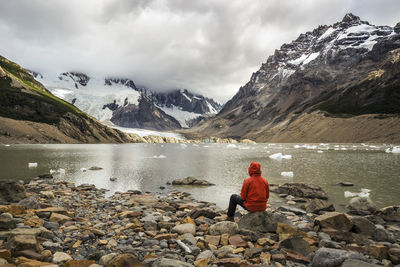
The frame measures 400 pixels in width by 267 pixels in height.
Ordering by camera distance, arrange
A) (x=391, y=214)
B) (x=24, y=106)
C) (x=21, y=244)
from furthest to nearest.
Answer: (x=24, y=106)
(x=391, y=214)
(x=21, y=244)

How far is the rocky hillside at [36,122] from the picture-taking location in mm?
125819

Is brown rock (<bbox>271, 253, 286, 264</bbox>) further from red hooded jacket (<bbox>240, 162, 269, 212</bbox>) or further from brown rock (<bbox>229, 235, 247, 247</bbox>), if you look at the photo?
red hooded jacket (<bbox>240, 162, 269, 212</bbox>)

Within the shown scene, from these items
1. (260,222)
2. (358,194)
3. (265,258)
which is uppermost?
(260,222)

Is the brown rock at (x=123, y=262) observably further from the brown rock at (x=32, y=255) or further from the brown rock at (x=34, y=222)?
the brown rock at (x=34, y=222)

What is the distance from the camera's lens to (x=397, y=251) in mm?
7938

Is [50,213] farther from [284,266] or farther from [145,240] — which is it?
[284,266]

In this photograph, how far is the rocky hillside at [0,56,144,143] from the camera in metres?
126

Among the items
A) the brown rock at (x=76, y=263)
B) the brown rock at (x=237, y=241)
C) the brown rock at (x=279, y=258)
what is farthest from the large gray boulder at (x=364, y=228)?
the brown rock at (x=76, y=263)

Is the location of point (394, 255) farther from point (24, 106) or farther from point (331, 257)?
point (24, 106)

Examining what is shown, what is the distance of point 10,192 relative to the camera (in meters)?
15.0

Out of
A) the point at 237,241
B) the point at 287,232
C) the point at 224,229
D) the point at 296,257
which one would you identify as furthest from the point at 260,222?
the point at 296,257

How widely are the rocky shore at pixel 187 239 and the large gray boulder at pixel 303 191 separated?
5.46 metres

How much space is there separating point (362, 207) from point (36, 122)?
166220 millimetres

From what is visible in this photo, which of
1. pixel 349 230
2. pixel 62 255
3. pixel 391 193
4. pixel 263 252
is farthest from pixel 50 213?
pixel 391 193
